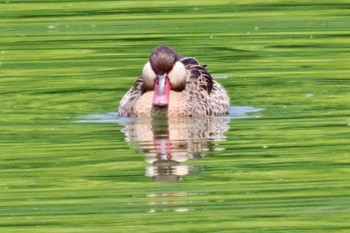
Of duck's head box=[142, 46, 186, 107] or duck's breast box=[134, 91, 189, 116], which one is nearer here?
duck's breast box=[134, 91, 189, 116]

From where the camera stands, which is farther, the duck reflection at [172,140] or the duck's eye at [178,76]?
the duck's eye at [178,76]

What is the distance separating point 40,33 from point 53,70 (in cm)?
297

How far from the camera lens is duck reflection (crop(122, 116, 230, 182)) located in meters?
13.2

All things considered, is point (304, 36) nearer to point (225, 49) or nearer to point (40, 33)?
point (225, 49)

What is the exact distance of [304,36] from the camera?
2084 centimetres

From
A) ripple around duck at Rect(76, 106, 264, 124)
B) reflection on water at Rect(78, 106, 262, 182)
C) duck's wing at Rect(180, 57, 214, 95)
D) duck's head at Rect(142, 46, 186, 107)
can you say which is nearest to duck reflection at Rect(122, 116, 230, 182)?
reflection on water at Rect(78, 106, 262, 182)

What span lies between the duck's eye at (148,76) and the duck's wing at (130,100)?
0.10m

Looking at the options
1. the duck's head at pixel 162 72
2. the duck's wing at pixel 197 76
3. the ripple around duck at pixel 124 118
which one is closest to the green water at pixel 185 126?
the ripple around duck at pixel 124 118

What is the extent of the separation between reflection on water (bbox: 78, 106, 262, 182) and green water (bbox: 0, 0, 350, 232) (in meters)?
0.08

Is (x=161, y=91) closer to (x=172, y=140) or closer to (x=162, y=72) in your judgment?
(x=162, y=72)

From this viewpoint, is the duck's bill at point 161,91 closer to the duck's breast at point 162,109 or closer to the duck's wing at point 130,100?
the duck's breast at point 162,109

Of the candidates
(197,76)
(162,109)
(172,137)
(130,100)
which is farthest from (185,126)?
(197,76)

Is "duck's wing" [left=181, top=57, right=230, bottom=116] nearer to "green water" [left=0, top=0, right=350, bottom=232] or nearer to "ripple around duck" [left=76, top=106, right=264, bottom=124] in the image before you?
"ripple around duck" [left=76, top=106, right=264, bottom=124]

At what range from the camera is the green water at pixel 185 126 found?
11.5m
